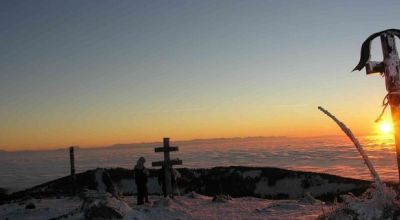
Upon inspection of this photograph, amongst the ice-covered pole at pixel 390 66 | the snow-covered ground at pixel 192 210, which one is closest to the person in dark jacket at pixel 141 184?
the snow-covered ground at pixel 192 210

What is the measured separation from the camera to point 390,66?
880cm

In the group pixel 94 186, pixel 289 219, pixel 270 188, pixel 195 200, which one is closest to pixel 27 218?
pixel 195 200

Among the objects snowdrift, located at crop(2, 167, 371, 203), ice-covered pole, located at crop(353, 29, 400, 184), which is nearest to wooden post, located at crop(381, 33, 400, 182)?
ice-covered pole, located at crop(353, 29, 400, 184)

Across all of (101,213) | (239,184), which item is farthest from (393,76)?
(239,184)

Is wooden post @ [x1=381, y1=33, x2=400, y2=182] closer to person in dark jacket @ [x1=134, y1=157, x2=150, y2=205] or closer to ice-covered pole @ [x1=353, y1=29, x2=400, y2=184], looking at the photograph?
ice-covered pole @ [x1=353, y1=29, x2=400, y2=184]

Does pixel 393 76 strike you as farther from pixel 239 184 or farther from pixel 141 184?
pixel 239 184

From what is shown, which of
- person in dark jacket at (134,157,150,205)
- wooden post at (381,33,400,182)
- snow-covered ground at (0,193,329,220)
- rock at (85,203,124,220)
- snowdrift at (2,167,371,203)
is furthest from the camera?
snowdrift at (2,167,371,203)

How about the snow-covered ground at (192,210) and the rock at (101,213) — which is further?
the snow-covered ground at (192,210)

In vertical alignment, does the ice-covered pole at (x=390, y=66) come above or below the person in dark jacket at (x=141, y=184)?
above

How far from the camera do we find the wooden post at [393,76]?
856cm

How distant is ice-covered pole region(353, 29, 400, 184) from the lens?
859 centimetres

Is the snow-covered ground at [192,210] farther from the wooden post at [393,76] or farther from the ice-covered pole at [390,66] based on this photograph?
the ice-covered pole at [390,66]

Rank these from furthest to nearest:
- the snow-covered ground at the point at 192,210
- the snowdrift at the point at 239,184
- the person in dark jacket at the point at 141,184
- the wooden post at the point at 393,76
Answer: the snowdrift at the point at 239,184 < the person in dark jacket at the point at 141,184 < the snow-covered ground at the point at 192,210 < the wooden post at the point at 393,76

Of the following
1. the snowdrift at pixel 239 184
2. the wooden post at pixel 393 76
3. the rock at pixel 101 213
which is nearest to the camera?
the wooden post at pixel 393 76
